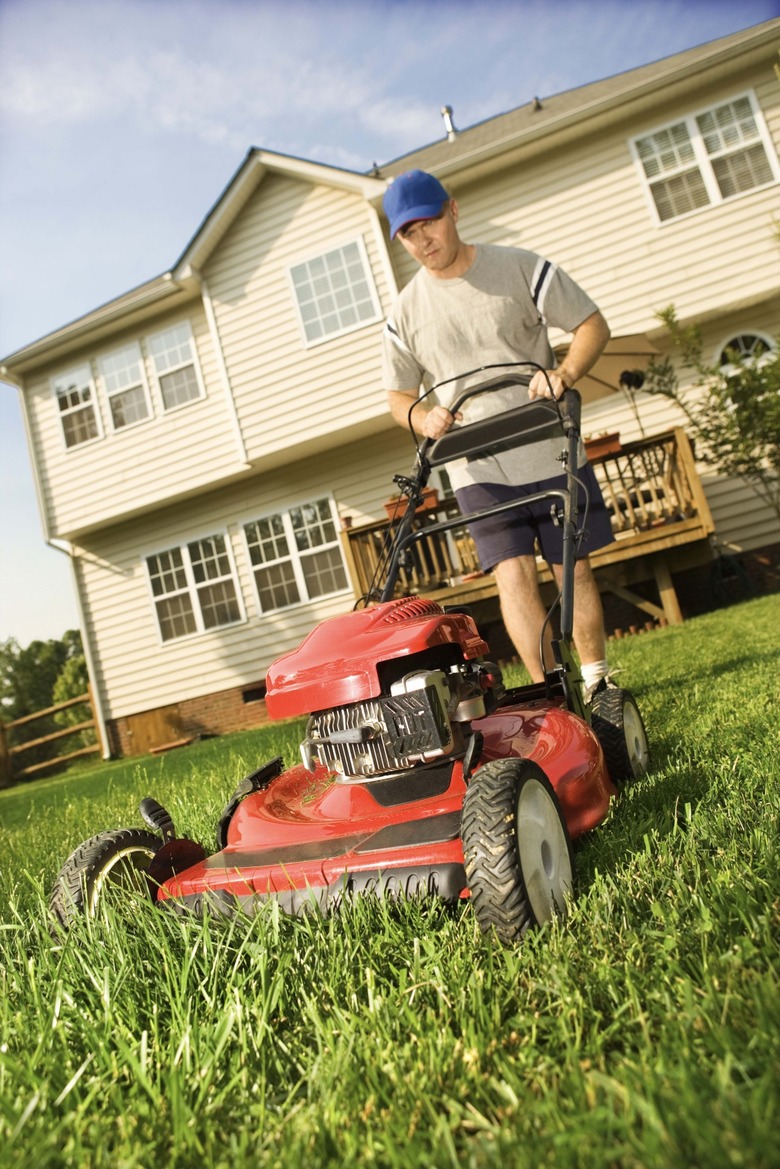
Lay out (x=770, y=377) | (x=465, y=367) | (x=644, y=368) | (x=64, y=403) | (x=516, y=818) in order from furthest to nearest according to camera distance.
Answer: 1. (x=64, y=403)
2. (x=644, y=368)
3. (x=770, y=377)
4. (x=465, y=367)
5. (x=516, y=818)

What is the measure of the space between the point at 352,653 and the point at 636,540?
7.70 metres

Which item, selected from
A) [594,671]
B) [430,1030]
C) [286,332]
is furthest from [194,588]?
[430,1030]

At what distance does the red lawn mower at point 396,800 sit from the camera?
5.76 feet

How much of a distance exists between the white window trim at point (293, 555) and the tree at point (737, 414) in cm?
481

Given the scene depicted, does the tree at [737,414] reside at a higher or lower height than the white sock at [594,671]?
higher

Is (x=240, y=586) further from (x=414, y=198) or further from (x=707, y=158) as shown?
(x=414, y=198)

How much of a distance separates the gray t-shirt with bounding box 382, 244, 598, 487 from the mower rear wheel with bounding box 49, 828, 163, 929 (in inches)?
74.6

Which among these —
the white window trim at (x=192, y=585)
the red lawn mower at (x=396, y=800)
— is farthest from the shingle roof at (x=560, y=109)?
the red lawn mower at (x=396, y=800)

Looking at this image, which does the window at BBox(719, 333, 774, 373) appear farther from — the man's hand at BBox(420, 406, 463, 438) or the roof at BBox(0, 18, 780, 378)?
the man's hand at BBox(420, 406, 463, 438)

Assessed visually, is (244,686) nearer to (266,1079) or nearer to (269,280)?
(269,280)

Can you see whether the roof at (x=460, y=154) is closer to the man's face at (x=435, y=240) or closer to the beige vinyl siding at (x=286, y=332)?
the beige vinyl siding at (x=286, y=332)

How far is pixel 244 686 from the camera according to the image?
13.4m

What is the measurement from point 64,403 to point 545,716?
13.7 metres

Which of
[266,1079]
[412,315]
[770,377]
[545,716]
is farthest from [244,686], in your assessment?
[266,1079]
